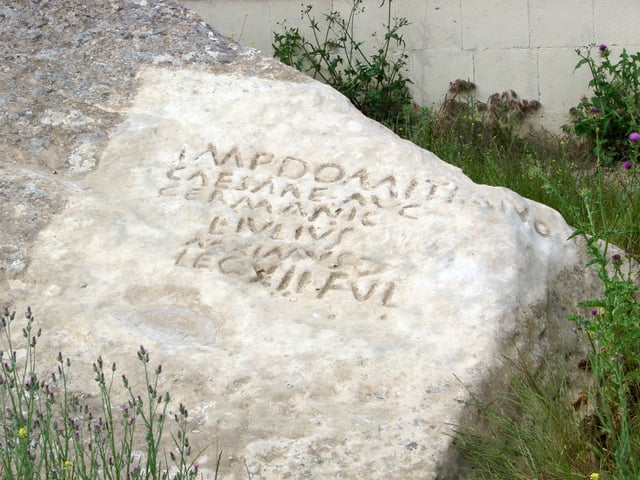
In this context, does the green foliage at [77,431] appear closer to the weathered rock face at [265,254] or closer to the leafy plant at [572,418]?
the weathered rock face at [265,254]

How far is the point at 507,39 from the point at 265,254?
→ 354cm

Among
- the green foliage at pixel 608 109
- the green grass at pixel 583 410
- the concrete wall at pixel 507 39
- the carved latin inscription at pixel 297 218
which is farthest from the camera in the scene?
the concrete wall at pixel 507 39

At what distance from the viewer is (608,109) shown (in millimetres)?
5953

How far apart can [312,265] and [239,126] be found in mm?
870

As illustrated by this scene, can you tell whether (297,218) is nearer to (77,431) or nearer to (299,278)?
(299,278)

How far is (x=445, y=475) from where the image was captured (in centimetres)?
281

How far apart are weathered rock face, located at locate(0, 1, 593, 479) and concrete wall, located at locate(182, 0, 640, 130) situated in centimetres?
241

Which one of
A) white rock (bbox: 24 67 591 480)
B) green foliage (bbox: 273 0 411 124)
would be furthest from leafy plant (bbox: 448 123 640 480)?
green foliage (bbox: 273 0 411 124)

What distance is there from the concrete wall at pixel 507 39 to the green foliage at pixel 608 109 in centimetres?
14

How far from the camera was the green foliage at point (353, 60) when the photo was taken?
6.48 meters

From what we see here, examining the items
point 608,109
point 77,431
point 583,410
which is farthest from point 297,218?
point 608,109

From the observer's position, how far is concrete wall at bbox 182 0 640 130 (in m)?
6.37

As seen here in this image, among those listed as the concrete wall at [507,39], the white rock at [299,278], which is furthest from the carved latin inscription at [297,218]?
the concrete wall at [507,39]

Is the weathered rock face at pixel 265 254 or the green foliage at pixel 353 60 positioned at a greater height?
the green foliage at pixel 353 60
